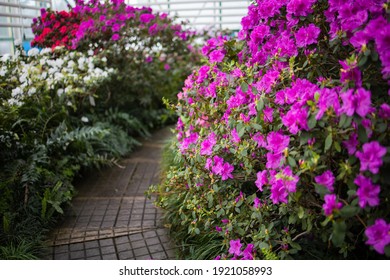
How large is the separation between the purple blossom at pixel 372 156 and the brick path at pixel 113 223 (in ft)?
4.35

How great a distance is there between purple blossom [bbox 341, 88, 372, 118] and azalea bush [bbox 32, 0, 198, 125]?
3474 millimetres

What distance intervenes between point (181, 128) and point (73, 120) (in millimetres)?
1421

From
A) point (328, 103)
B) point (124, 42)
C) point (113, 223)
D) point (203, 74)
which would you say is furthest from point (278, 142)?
point (124, 42)

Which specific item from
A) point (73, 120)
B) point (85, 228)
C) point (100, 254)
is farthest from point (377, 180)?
point (73, 120)

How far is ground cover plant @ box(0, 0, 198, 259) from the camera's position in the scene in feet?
8.62

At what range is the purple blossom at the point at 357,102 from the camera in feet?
4.30

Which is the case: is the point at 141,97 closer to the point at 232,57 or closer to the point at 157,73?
the point at 157,73

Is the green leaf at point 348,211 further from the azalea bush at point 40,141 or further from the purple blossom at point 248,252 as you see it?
the azalea bush at point 40,141

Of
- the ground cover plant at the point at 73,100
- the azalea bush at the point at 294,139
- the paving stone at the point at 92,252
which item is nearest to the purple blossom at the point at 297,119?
the azalea bush at the point at 294,139

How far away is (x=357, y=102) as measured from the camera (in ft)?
4.36

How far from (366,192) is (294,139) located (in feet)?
1.39

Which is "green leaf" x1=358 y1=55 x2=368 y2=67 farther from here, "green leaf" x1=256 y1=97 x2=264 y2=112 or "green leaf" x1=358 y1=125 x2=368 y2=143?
"green leaf" x1=256 y1=97 x2=264 y2=112

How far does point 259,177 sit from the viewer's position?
5.61ft

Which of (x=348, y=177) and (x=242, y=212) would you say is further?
(x=242, y=212)
